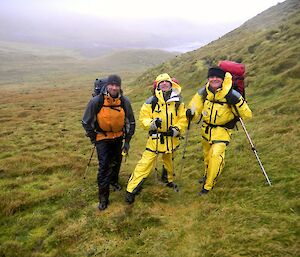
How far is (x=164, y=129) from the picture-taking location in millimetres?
10289

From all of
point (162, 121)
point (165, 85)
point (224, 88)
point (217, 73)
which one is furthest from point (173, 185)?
point (217, 73)

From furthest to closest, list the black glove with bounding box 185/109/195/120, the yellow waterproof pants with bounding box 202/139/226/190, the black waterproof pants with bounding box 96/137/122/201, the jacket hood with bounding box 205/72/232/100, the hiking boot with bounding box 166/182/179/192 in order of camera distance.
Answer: the hiking boot with bounding box 166/182/179/192, the black waterproof pants with bounding box 96/137/122/201, the black glove with bounding box 185/109/195/120, the yellow waterproof pants with bounding box 202/139/226/190, the jacket hood with bounding box 205/72/232/100

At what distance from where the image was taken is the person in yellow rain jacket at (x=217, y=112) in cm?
956

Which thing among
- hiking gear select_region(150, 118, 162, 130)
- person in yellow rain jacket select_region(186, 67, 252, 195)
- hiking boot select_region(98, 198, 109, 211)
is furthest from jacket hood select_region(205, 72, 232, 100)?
hiking boot select_region(98, 198, 109, 211)

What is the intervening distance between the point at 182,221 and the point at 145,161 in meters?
2.20

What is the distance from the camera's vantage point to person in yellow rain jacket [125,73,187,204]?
10070mm

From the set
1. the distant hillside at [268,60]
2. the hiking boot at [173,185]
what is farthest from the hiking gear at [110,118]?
the distant hillside at [268,60]

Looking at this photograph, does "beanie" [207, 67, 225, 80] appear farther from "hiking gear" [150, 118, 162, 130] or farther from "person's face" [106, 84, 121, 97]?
"person's face" [106, 84, 121, 97]

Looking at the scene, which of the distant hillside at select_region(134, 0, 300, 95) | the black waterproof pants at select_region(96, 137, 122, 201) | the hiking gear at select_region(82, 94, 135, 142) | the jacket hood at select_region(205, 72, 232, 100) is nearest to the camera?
the jacket hood at select_region(205, 72, 232, 100)

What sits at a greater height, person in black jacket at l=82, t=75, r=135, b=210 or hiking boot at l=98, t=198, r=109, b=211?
person in black jacket at l=82, t=75, r=135, b=210

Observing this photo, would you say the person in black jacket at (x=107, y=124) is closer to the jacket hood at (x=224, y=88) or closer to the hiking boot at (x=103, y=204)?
the hiking boot at (x=103, y=204)

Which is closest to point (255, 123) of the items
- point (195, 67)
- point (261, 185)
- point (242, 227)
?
point (261, 185)

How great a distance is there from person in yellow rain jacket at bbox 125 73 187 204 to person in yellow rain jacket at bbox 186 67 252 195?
0.47m

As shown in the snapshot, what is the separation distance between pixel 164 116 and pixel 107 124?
175 centimetres
